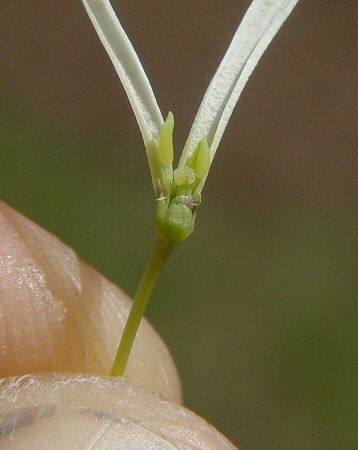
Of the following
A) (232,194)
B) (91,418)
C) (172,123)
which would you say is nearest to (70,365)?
(91,418)

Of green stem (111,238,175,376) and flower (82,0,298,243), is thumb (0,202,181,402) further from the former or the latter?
flower (82,0,298,243)

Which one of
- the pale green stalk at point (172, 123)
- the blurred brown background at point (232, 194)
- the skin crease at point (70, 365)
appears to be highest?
the pale green stalk at point (172, 123)

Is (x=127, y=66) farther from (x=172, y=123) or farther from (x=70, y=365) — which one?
(x=70, y=365)

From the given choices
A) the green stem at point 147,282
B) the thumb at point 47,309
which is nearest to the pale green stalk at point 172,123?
the green stem at point 147,282

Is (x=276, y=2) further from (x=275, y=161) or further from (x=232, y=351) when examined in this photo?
(x=275, y=161)

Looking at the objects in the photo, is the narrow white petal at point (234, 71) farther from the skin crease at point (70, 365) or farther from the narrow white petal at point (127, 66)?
the skin crease at point (70, 365)

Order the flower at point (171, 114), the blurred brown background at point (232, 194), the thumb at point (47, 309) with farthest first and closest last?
1. the blurred brown background at point (232, 194)
2. the thumb at point (47, 309)
3. the flower at point (171, 114)
